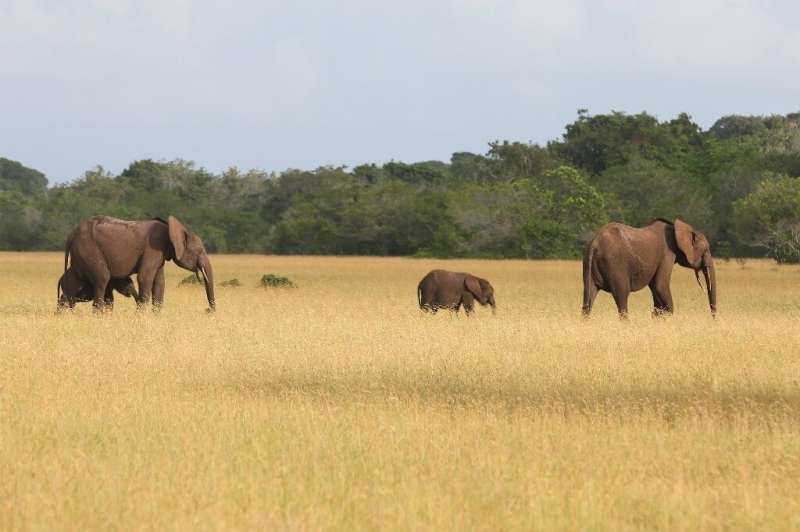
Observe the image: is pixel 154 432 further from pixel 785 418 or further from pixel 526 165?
pixel 526 165

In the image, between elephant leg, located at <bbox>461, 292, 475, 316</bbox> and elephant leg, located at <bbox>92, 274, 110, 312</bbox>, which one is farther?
elephant leg, located at <bbox>461, 292, 475, 316</bbox>

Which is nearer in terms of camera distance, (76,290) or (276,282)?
(76,290)

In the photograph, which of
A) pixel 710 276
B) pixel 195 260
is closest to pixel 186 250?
pixel 195 260

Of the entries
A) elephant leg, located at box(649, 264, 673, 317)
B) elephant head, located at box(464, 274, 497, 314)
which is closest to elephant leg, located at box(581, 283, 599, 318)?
elephant leg, located at box(649, 264, 673, 317)

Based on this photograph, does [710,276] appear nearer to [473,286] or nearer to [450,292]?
[473,286]

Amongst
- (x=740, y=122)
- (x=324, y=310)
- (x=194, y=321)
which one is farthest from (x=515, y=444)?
(x=740, y=122)

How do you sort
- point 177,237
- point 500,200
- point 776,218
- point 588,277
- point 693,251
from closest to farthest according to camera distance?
1. point 588,277
2. point 177,237
3. point 693,251
4. point 776,218
5. point 500,200

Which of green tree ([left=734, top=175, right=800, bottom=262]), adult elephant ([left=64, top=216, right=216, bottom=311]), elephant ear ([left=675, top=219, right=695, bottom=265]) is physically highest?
green tree ([left=734, top=175, right=800, bottom=262])

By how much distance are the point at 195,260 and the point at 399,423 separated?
11016 mm

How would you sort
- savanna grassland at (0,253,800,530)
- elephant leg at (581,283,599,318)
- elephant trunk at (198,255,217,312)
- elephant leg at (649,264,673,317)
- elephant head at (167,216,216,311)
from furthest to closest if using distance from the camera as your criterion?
elephant trunk at (198,255,217,312) → elephant head at (167,216,216,311) → elephant leg at (649,264,673,317) → elephant leg at (581,283,599,318) → savanna grassland at (0,253,800,530)

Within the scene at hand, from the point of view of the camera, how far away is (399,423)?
948cm

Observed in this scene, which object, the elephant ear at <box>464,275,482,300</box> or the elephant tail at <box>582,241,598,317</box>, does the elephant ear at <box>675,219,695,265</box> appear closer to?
the elephant tail at <box>582,241,598,317</box>

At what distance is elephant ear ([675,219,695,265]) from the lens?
19203 mm

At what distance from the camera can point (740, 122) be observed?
12069 centimetres
